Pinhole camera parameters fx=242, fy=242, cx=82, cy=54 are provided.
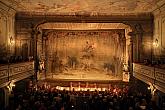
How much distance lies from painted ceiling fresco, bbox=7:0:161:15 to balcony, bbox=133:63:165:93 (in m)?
4.41

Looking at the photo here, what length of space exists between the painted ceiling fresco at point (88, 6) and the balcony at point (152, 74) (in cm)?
441

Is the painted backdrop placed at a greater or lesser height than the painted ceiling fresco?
lesser

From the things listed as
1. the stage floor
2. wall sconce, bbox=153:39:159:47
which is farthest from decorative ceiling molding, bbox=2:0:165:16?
the stage floor

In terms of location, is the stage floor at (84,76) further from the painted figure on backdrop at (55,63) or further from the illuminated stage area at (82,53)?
the painted figure on backdrop at (55,63)

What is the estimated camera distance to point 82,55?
89.2 feet

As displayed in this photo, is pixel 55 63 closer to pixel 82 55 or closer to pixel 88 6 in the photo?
pixel 82 55

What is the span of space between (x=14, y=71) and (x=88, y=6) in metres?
7.08

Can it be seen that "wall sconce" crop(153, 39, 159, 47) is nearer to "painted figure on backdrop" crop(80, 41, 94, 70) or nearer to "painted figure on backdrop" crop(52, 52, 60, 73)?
"painted figure on backdrop" crop(80, 41, 94, 70)

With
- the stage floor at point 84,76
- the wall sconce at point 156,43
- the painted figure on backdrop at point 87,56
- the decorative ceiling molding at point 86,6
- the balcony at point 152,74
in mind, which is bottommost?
the stage floor at point 84,76

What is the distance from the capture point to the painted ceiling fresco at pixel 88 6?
1653 cm

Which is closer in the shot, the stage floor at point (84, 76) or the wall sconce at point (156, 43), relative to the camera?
the wall sconce at point (156, 43)

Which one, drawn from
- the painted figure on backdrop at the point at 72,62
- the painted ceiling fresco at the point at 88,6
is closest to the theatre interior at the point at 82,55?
the painted ceiling fresco at the point at 88,6

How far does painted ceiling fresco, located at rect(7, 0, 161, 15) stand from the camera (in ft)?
54.2

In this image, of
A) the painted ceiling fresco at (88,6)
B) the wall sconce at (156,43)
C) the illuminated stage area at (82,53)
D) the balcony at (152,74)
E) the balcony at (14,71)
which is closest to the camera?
the balcony at (152,74)
